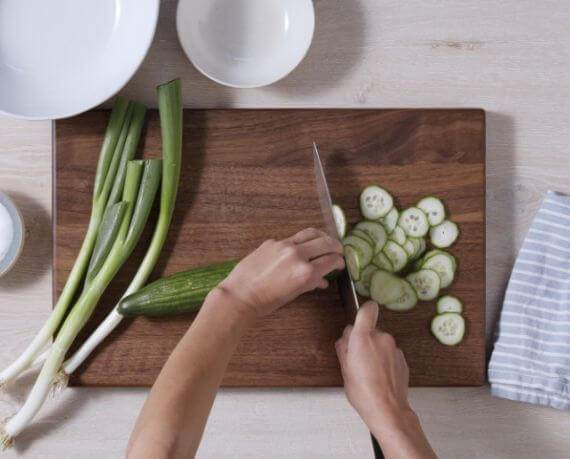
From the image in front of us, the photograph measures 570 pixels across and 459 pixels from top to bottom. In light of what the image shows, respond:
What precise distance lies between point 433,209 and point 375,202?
0.38 feet

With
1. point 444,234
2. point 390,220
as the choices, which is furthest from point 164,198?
point 444,234

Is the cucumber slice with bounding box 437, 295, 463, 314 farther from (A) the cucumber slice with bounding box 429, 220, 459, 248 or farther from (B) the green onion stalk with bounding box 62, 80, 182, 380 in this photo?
(B) the green onion stalk with bounding box 62, 80, 182, 380

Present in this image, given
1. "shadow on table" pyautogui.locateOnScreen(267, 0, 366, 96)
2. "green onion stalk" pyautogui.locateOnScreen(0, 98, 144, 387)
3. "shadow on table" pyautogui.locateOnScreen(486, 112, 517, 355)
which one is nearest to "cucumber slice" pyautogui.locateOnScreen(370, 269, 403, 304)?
"shadow on table" pyautogui.locateOnScreen(486, 112, 517, 355)

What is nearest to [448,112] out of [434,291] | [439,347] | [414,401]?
[434,291]

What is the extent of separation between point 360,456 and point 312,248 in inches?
19.5

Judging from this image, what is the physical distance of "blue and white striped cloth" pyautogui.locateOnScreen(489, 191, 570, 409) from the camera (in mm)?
1367

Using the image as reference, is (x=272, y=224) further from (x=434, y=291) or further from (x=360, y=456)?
(x=360, y=456)

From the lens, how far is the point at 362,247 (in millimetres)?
1339

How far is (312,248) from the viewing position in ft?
3.92

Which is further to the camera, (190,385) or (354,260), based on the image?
(354,260)

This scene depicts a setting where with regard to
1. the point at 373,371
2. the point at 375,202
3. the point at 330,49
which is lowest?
the point at 373,371

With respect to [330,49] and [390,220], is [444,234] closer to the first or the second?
[390,220]

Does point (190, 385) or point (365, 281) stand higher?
point (365, 281)

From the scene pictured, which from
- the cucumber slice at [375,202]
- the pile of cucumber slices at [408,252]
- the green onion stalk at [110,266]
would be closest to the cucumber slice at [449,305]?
the pile of cucumber slices at [408,252]
